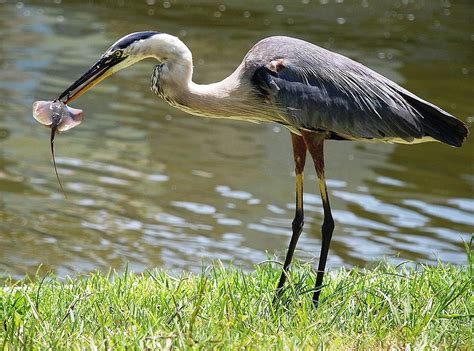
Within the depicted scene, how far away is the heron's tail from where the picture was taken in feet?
17.1

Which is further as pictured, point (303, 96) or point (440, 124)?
point (440, 124)

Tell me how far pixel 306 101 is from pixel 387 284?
109 centimetres

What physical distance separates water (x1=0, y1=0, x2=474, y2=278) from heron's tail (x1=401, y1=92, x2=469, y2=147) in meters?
0.94

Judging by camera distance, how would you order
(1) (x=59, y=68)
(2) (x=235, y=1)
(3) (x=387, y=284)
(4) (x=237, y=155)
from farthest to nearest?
(2) (x=235, y=1) → (1) (x=59, y=68) → (4) (x=237, y=155) → (3) (x=387, y=284)

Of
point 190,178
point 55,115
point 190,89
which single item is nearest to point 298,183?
point 190,89

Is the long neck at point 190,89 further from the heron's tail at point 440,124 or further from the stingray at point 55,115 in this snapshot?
the heron's tail at point 440,124

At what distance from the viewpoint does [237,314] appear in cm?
435

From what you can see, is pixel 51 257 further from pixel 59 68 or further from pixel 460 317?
pixel 59 68

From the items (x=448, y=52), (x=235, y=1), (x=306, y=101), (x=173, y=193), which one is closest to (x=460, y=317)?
(x=306, y=101)

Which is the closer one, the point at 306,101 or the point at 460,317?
the point at 460,317

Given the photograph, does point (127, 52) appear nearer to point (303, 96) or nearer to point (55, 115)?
point (55, 115)

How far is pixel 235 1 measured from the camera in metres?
21.0

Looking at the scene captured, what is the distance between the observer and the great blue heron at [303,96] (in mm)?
5148

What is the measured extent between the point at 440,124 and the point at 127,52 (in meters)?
1.79
